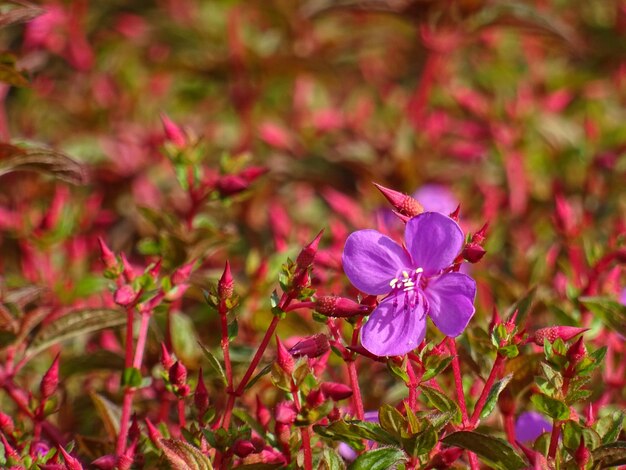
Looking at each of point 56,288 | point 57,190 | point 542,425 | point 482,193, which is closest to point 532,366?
point 542,425

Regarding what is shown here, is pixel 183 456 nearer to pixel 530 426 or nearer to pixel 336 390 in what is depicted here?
pixel 336 390

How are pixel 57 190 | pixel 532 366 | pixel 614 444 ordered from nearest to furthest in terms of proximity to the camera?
1. pixel 614 444
2. pixel 532 366
3. pixel 57 190

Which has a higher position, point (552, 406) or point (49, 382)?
point (552, 406)

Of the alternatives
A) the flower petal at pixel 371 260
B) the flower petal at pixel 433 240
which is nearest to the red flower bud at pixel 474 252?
the flower petal at pixel 433 240

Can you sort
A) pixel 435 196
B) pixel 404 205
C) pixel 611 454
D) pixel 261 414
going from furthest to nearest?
pixel 435 196 → pixel 261 414 → pixel 404 205 → pixel 611 454

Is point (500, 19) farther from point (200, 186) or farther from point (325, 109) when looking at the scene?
point (200, 186)

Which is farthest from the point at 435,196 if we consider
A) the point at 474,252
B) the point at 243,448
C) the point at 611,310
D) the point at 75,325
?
the point at 243,448
